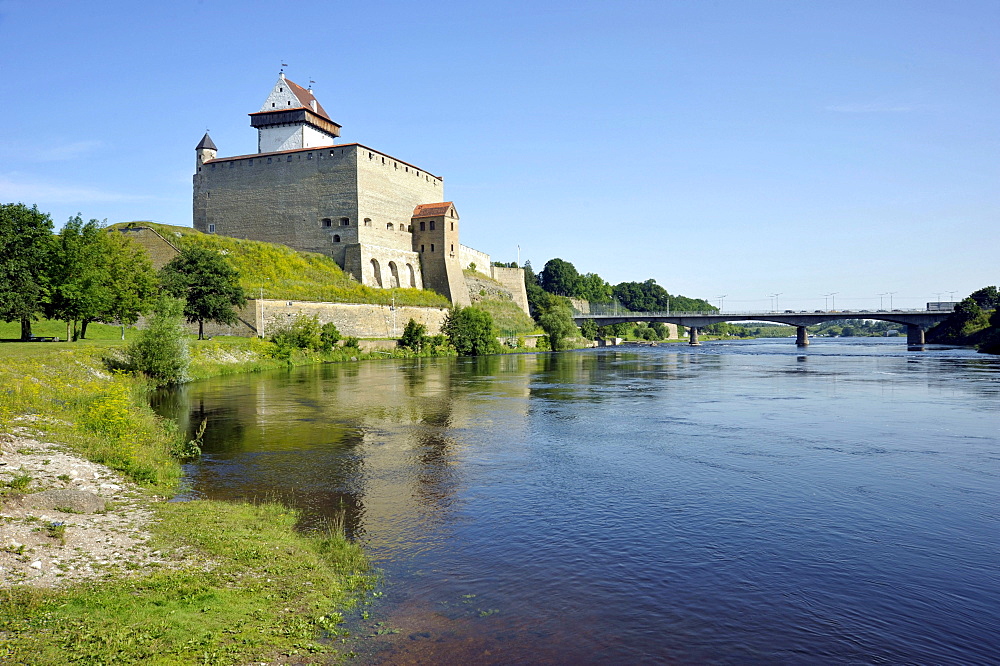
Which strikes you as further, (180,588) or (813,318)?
(813,318)

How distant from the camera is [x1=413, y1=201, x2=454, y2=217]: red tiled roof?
6328 centimetres

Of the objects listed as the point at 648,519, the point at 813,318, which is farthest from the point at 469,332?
the point at 648,519

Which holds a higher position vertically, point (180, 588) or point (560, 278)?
point (560, 278)

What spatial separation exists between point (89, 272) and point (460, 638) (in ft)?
92.7

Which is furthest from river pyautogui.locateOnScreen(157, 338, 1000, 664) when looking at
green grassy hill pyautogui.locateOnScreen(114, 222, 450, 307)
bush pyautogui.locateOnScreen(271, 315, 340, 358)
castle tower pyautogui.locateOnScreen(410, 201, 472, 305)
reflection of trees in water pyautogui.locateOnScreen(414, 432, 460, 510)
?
castle tower pyautogui.locateOnScreen(410, 201, 472, 305)

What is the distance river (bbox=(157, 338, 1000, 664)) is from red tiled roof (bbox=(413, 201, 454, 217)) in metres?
44.4

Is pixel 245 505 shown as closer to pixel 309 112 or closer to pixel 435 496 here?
pixel 435 496

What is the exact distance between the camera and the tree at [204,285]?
35.5m

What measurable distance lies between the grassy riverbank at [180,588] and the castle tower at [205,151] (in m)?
55.2

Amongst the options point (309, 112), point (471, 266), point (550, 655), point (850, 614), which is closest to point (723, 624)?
point (850, 614)

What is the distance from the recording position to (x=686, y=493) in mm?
10578

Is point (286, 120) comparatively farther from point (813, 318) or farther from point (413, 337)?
point (813, 318)

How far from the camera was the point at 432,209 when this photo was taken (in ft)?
210

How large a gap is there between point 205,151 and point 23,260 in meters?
39.6
